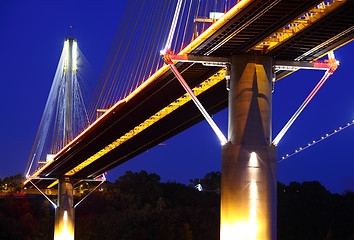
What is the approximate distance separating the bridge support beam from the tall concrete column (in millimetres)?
37797

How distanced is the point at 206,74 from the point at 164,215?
47.6 meters

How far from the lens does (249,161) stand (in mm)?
19969

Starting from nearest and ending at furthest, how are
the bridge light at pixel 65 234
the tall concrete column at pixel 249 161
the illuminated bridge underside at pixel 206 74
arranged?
the illuminated bridge underside at pixel 206 74 → the tall concrete column at pixel 249 161 → the bridge light at pixel 65 234

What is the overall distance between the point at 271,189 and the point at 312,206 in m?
43.3

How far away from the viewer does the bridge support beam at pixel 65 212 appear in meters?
56.4

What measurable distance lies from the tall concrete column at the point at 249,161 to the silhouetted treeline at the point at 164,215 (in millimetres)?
35132

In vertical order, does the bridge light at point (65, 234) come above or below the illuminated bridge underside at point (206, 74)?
below

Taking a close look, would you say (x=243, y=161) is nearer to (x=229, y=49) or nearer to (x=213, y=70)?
(x=229, y=49)

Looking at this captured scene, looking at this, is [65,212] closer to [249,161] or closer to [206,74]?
[206,74]

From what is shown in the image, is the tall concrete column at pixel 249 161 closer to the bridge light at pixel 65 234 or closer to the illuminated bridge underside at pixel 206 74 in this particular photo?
the illuminated bridge underside at pixel 206 74

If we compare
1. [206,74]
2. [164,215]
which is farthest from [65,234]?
[206,74]

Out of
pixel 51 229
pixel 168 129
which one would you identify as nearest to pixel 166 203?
pixel 51 229

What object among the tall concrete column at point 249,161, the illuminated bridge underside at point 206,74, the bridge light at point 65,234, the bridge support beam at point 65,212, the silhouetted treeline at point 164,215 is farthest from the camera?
the silhouetted treeline at point 164,215

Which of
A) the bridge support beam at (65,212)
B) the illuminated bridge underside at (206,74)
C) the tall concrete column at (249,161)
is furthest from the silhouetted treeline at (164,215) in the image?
the tall concrete column at (249,161)
